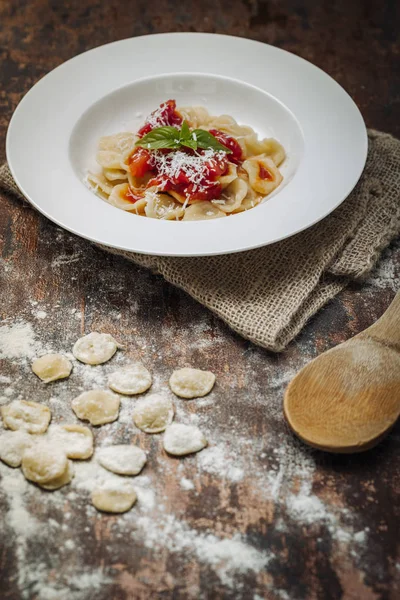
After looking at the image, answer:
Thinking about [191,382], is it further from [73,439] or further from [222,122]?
[222,122]

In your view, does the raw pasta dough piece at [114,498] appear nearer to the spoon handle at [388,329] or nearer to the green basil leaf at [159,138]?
the spoon handle at [388,329]

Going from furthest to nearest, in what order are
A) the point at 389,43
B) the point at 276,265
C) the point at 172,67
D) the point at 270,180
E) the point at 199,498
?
the point at 389,43
the point at 172,67
the point at 270,180
the point at 276,265
the point at 199,498

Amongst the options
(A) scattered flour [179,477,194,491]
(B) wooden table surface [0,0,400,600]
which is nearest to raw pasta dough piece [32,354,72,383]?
(B) wooden table surface [0,0,400,600]

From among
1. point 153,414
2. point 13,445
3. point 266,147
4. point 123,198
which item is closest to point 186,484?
point 153,414

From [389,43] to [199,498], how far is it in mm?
3095

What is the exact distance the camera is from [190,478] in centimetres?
202

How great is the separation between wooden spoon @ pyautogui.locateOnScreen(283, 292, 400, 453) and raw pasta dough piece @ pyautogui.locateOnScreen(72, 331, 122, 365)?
66 centimetres

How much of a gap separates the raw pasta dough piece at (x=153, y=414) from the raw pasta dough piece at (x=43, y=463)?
27 centimetres

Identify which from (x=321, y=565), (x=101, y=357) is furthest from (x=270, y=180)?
(x=321, y=565)

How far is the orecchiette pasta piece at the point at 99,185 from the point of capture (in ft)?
9.34

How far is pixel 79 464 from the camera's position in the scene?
204 centimetres

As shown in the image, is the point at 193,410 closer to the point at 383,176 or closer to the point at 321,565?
the point at 321,565

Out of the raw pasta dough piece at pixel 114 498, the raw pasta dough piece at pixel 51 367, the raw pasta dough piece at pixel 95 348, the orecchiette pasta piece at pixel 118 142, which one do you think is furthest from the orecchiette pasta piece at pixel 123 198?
the raw pasta dough piece at pixel 114 498

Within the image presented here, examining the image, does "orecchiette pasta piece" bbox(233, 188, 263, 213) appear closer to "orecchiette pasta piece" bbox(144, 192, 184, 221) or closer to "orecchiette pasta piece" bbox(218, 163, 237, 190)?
"orecchiette pasta piece" bbox(218, 163, 237, 190)
